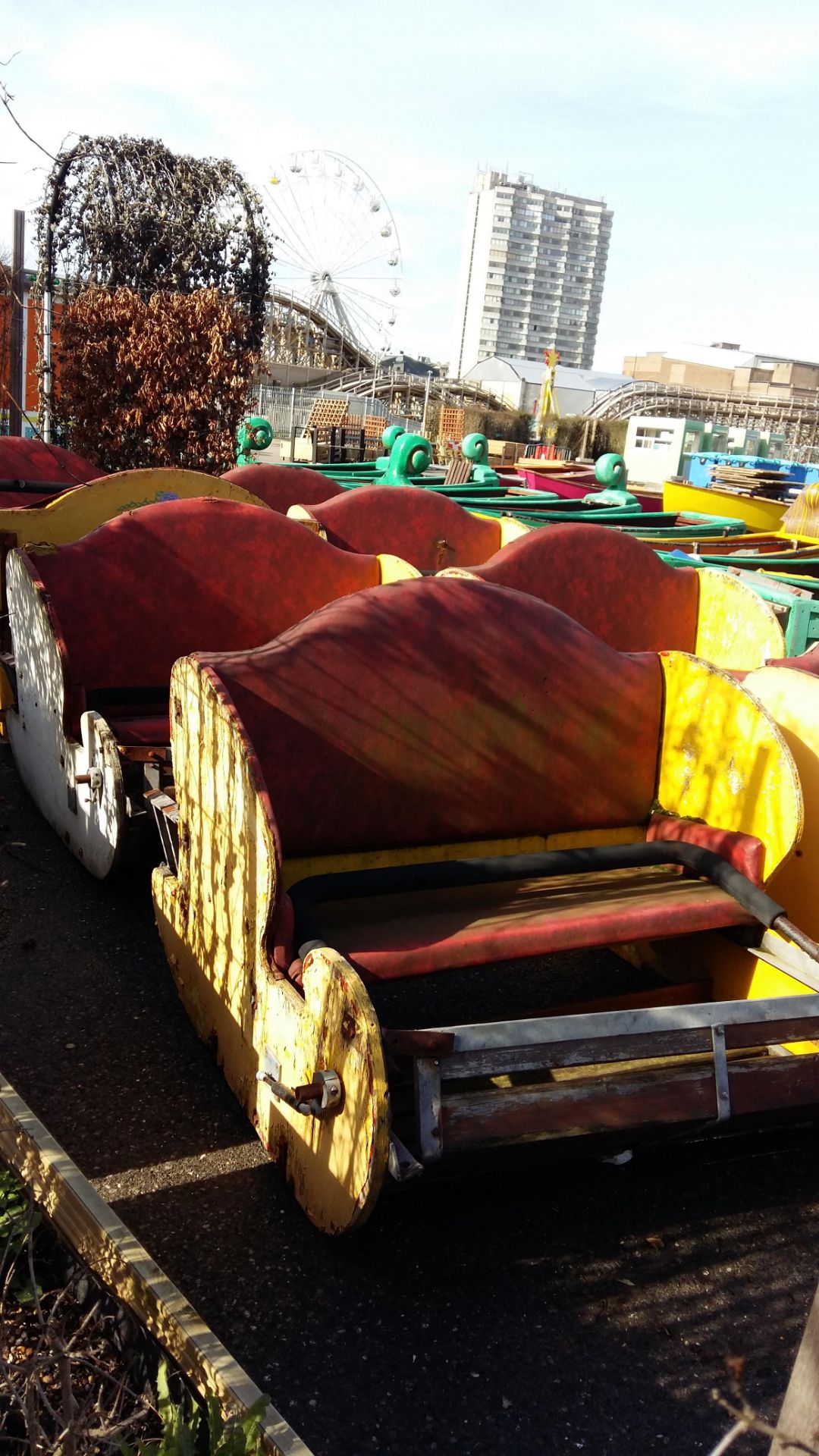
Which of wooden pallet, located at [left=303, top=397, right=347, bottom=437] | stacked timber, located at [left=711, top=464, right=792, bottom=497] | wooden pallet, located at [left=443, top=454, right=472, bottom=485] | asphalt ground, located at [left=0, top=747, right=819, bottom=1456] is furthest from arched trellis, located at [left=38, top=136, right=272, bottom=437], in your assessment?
wooden pallet, located at [left=303, top=397, right=347, bottom=437]

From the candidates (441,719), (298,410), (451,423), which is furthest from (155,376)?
(451,423)

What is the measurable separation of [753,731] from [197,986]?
2.05 m

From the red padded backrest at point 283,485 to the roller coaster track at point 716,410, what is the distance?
5520cm

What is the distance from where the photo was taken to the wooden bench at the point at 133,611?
5117 millimetres

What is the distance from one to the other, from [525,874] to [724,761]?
0.85m

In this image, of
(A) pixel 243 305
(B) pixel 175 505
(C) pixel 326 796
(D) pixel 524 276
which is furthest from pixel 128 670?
(D) pixel 524 276

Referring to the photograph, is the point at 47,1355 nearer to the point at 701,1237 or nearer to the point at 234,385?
the point at 701,1237

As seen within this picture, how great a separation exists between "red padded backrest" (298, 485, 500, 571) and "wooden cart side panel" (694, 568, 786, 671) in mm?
2163

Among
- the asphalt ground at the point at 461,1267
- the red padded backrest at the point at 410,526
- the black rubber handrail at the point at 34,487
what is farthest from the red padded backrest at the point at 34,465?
the asphalt ground at the point at 461,1267

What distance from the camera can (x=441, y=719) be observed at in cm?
388

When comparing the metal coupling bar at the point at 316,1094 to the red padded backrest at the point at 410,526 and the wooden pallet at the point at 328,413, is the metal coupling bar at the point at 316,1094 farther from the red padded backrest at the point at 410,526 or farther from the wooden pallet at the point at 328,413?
the wooden pallet at the point at 328,413

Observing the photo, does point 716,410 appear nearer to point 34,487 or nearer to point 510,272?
point 34,487

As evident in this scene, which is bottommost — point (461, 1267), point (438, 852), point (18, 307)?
point (461, 1267)

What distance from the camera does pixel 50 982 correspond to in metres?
4.25
